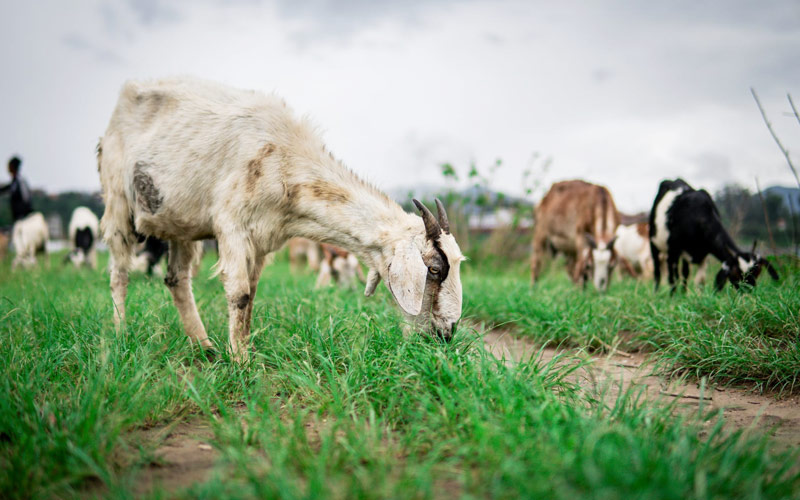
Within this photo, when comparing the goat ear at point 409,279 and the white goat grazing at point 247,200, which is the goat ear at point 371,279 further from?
the goat ear at point 409,279

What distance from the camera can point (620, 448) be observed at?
165 centimetres

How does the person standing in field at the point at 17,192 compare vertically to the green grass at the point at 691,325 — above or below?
above

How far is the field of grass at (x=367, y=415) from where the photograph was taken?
1540 millimetres

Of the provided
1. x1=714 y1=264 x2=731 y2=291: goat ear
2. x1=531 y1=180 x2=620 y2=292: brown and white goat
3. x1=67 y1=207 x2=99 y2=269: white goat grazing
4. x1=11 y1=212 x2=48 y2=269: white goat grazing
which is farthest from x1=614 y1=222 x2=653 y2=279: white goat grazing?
x1=11 y1=212 x2=48 y2=269: white goat grazing

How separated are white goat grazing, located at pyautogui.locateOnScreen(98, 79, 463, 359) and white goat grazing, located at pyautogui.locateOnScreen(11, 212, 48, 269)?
334 inches

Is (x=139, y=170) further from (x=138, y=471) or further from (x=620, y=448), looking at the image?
(x=620, y=448)

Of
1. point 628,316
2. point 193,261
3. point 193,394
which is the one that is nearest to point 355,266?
point 193,261

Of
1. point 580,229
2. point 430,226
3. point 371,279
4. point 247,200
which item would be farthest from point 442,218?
point 580,229

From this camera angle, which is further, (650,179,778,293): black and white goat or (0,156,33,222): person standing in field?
(0,156,33,222): person standing in field

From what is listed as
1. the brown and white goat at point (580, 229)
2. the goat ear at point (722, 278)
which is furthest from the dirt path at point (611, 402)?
the brown and white goat at point (580, 229)

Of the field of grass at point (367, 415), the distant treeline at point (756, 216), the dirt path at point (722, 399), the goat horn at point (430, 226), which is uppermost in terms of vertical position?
the distant treeline at point (756, 216)

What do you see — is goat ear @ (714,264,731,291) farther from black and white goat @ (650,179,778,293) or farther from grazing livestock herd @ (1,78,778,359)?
grazing livestock herd @ (1,78,778,359)

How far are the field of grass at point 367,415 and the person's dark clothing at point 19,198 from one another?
718 cm

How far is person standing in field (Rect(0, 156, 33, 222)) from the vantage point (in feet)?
30.9
